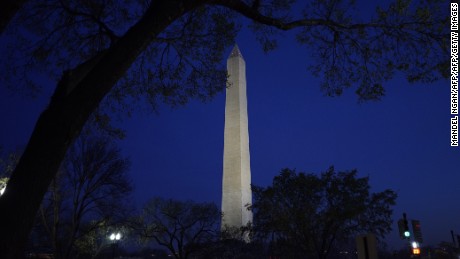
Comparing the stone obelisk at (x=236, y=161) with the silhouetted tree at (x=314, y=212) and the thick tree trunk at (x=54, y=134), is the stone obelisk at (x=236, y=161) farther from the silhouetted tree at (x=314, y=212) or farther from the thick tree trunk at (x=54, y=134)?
the thick tree trunk at (x=54, y=134)

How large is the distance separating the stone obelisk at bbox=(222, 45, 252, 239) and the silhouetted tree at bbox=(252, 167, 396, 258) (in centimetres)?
699

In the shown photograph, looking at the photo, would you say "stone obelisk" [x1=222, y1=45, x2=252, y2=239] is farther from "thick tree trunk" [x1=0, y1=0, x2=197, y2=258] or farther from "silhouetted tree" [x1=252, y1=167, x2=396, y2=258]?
"thick tree trunk" [x1=0, y1=0, x2=197, y2=258]

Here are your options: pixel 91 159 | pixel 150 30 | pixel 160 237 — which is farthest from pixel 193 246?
pixel 150 30

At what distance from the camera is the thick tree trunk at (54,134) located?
4348 millimetres

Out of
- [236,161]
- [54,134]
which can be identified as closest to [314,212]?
[236,161]

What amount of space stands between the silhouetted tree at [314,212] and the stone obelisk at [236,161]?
6.99 meters

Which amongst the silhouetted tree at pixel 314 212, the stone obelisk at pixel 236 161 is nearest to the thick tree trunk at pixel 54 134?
the silhouetted tree at pixel 314 212

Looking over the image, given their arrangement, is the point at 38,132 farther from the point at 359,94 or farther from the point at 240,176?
the point at 240,176

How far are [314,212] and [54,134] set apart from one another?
952 inches

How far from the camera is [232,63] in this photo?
4312 centimetres

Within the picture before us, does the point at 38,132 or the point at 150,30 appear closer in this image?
the point at 38,132

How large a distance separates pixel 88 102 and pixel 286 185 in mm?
25750

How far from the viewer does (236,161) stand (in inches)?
1513

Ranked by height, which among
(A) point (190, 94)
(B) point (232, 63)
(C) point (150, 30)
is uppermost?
(B) point (232, 63)
